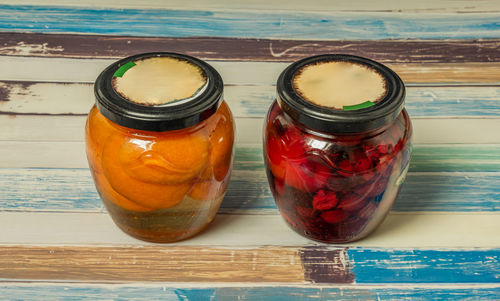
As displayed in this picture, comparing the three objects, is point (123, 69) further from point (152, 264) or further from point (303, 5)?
point (303, 5)

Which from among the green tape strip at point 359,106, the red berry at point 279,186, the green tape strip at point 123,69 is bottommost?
the red berry at point 279,186

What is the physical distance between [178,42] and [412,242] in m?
0.81

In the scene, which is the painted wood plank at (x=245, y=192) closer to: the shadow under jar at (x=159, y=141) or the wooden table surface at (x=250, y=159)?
the wooden table surface at (x=250, y=159)

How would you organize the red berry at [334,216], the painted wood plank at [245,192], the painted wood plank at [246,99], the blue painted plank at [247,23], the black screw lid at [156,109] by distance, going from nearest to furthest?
the black screw lid at [156,109] → the red berry at [334,216] → the painted wood plank at [245,192] → the painted wood plank at [246,99] → the blue painted plank at [247,23]

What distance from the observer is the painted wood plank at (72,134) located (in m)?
1.26

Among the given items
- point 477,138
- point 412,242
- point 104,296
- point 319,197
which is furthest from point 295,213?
point 477,138

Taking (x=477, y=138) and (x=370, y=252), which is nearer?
(x=370, y=252)

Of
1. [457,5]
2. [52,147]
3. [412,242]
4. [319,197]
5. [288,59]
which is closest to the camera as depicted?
[319,197]

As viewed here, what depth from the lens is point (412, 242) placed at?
43.2 inches

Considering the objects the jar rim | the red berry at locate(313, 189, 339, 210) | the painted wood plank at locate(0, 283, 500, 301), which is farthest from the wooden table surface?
the jar rim

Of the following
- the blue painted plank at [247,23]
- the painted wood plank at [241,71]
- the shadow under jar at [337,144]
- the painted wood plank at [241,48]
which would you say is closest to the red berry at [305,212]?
the shadow under jar at [337,144]

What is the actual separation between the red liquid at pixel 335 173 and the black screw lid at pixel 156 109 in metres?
0.12

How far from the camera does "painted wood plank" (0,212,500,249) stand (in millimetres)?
1088

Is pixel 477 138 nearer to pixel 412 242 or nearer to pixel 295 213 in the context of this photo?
pixel 412 242
